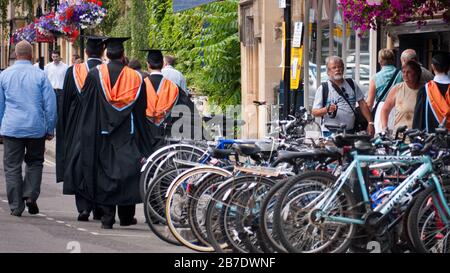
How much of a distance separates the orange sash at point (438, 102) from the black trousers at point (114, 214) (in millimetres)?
3175

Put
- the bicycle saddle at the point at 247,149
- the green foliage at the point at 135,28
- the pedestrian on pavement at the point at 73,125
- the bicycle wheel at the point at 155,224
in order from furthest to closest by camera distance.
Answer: the green foliage at the point at 135,28
the pedestrian on pavement at the point at 73,125
the bicycle wheel at the point at 155,224
the bicycle saddle at the point at 247,149

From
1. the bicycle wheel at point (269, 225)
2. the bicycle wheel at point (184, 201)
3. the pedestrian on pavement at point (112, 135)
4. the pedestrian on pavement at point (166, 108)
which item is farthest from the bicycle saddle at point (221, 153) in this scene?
the pedestrian on pavement at point (166, 108)

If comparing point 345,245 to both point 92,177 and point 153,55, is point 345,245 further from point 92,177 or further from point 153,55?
point 153,55

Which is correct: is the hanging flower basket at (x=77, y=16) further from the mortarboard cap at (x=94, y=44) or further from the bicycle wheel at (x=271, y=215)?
the bicycle wheel at (x=271, y=215)

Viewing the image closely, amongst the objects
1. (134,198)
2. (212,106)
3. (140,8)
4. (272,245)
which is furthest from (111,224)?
(140,8)

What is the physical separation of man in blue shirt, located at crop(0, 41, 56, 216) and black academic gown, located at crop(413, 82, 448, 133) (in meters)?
3.88

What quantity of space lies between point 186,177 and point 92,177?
2371 millimetres

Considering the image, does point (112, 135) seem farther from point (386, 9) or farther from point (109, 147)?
point (386, 9)

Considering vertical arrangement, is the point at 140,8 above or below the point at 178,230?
above

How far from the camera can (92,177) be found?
12844 millimetres

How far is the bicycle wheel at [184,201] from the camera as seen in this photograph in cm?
1052

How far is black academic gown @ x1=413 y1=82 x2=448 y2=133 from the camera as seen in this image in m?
11.9

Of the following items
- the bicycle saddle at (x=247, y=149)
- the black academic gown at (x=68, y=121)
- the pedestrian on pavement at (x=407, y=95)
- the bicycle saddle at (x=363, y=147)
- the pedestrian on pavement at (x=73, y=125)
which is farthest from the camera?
the black academic gown at (x=68, y=121)

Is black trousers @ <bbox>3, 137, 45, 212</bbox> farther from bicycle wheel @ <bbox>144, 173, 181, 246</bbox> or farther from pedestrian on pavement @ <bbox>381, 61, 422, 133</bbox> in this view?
pedestrian on pavement @ <bbox>381, 61, 422, 133</bbox>
